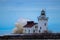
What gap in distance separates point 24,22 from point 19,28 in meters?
0.36

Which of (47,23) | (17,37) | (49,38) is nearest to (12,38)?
(17,37)

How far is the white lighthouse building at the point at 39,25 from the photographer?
8.25 m

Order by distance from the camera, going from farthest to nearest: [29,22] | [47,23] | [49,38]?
[29,22], [47,23], [49,38]

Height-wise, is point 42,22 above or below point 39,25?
above

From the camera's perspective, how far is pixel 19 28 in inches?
348

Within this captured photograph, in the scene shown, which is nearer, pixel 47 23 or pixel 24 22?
pixel 47 23

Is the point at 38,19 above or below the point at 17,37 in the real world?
above

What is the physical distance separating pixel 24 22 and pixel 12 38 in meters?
1.87

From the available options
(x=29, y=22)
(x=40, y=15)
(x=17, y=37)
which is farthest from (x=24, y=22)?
(x=17, y=37)

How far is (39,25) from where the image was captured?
27.7ft

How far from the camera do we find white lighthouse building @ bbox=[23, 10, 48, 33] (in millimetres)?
8248

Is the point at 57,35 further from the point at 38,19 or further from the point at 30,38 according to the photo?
the point at 38,19

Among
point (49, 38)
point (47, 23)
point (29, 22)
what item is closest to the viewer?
point (49, 38)

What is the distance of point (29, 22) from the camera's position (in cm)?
861
